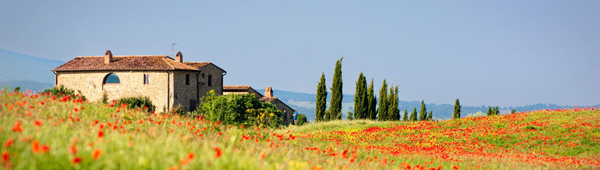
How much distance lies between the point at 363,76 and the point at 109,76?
979 inches

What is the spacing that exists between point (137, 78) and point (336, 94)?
18962 mm

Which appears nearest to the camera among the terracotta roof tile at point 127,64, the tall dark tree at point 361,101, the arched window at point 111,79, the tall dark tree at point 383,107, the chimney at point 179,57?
the tall dark tree at point 361,101

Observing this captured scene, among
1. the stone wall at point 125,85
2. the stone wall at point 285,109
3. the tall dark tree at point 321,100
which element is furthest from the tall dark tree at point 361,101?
the stone wall at point 125,85

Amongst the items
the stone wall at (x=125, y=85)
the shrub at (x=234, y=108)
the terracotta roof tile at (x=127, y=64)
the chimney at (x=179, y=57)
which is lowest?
the shrub at (x=234, y=108)

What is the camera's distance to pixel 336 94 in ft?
156

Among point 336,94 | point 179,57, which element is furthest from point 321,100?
point 179,57

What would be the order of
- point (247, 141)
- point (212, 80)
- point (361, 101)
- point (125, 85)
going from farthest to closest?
point (212, 80) → point (125, 85) → point (361, 101) → point (247, 141)

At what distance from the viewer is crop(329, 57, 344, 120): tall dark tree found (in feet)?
155

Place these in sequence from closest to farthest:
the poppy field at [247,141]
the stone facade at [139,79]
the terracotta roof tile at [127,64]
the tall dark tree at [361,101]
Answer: the poppy field at [247,141] < the tall dark tree at [361,101] < the stone facade at [139,79] < the terracotta roof tile at [127,64]

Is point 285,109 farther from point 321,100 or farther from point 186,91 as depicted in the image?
point 186,91

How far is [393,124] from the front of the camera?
3247cm

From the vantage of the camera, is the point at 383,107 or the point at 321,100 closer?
the point at 321,100

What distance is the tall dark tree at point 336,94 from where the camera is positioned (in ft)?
155

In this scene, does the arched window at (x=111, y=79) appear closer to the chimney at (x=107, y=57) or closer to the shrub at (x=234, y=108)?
the chimney at (x=107, y=57)
